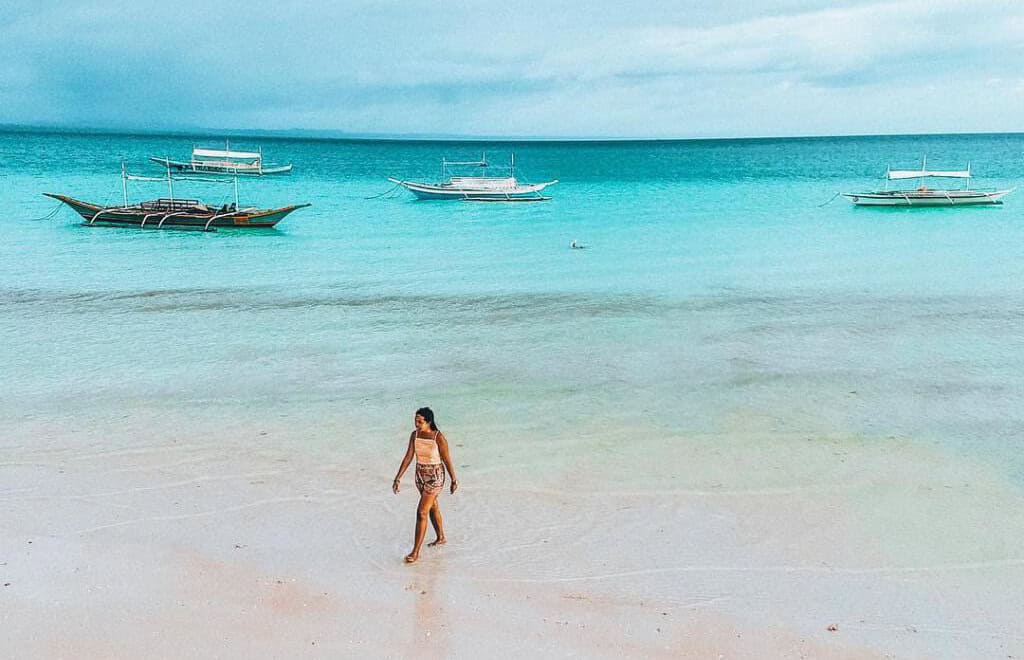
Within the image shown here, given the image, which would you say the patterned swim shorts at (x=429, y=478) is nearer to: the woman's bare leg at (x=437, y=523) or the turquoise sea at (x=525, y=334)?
the woman's bare leg at (x=437, y=523)

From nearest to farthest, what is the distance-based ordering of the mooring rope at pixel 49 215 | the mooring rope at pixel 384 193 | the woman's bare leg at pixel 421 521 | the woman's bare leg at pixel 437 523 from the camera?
the woman's bare leg at pixel 421 521 < the woman's bare leg at pixel 437 523 < the mooring rope at pixel 49 215 < the mooring rope at pixel 384 193

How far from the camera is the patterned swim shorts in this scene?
725 cm

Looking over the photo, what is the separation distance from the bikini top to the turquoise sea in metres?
2.75

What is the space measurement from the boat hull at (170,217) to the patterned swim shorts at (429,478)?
2764cm

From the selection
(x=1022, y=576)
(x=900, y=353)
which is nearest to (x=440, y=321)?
(x=900, y=353)

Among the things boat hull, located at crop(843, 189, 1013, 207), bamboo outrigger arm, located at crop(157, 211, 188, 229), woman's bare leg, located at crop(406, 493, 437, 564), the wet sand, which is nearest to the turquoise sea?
the wet sand

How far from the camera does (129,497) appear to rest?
880 cm

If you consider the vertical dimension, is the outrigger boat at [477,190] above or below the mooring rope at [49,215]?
above

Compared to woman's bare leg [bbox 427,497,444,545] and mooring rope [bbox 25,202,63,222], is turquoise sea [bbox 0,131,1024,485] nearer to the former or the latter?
mooring rope [bbox 25,202,63,222]

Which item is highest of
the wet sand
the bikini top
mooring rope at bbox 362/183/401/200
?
mooring rope at bbox 362/183/401/200

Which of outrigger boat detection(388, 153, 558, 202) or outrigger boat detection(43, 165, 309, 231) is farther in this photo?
outrigger boat detection(388, 153, 558, 202)

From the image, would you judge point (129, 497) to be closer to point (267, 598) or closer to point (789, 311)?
point (267, 598)

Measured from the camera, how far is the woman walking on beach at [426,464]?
7074 mm

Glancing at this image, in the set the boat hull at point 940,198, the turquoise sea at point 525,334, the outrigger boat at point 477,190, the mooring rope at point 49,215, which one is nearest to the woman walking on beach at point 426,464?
the turquoise sea at point 525,334
